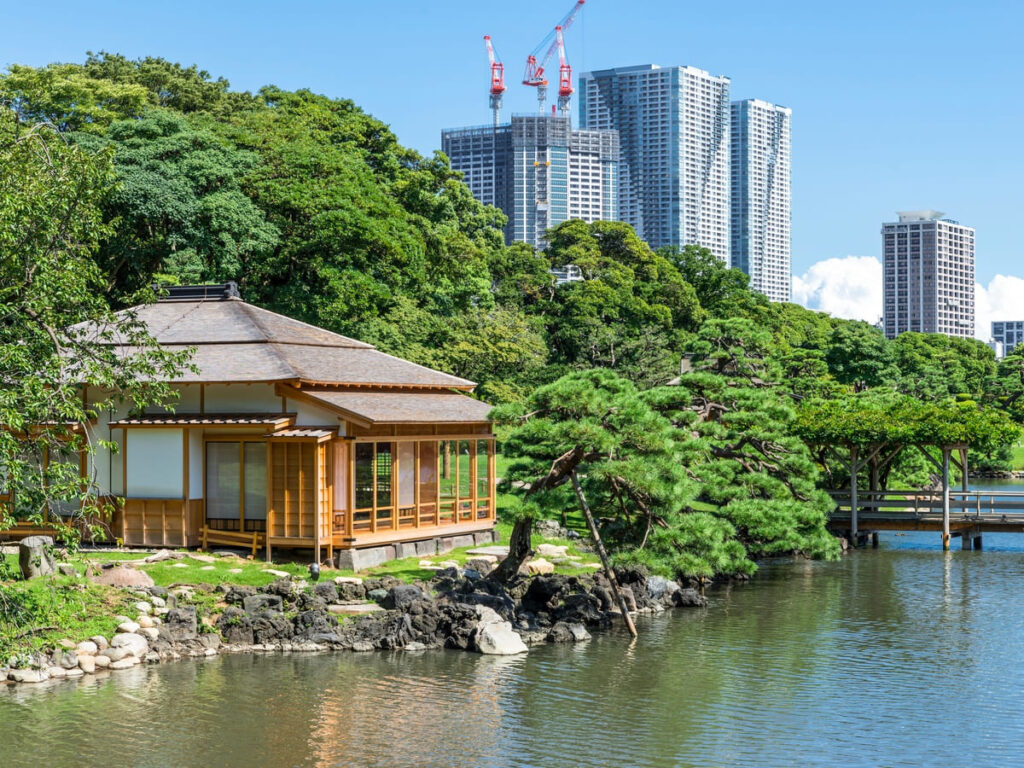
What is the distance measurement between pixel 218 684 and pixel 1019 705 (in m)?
11.2

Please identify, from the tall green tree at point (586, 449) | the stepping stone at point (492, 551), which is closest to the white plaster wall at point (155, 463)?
the stepping stone at point (492, 551)

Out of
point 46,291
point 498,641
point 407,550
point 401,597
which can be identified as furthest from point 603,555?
point 46,291

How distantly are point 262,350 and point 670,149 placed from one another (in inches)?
5721

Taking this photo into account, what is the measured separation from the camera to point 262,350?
79.5 feet

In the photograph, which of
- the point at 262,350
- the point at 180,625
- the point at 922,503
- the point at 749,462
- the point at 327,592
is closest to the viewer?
the point at 180,625

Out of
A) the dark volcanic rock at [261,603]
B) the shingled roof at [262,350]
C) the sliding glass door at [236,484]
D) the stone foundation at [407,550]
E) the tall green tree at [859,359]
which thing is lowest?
the dark volcanic rock at [261,603]

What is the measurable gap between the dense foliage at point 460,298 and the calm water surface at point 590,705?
316cm

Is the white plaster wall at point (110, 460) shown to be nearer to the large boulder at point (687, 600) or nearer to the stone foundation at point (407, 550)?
the stone foundation at point (407, 550)

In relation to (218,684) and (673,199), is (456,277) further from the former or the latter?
(673,199)

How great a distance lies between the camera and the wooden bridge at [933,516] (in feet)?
106

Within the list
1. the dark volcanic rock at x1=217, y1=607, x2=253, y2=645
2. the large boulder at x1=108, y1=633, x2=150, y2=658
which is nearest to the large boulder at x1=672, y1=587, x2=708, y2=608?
the dark volcanic rock at x1=217, y1=607, x2=253, y2=645

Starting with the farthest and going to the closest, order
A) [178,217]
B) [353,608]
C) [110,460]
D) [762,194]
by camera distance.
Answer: [762,194] < [178,217] < [110,460] < [353,608]

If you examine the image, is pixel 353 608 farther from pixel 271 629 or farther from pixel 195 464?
pixel 195 464

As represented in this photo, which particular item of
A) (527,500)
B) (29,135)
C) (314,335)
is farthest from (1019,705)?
(314,335)
